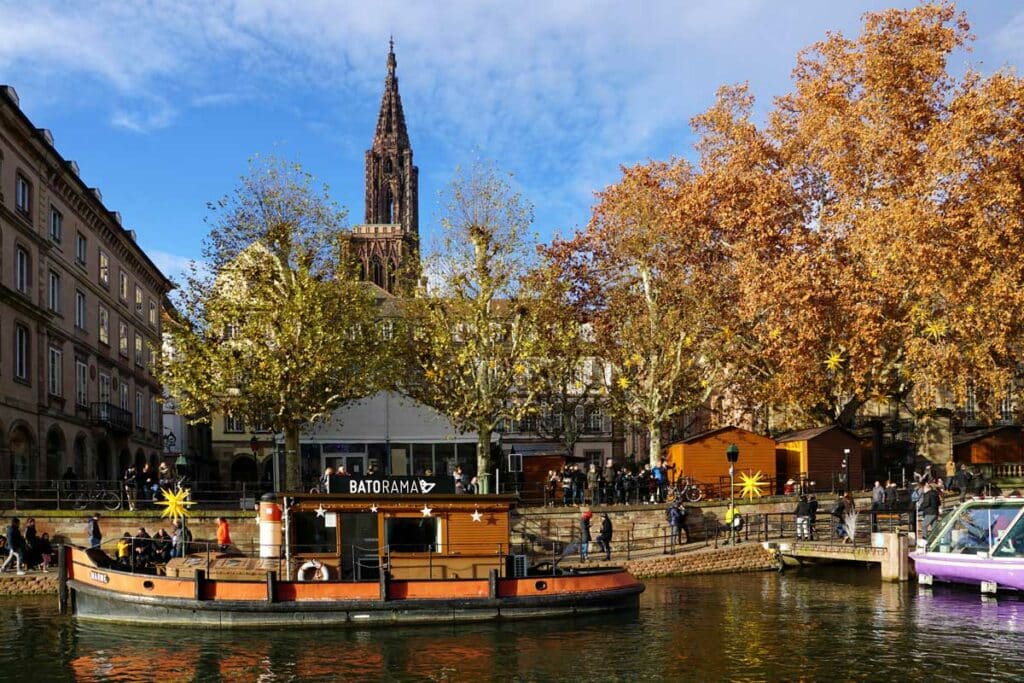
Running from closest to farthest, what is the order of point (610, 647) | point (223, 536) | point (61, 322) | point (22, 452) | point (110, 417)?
point (610, 647) → point (223, 536) → point (22, 452) → point (61, 322) → point (110, 417)

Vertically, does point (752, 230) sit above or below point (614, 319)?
above

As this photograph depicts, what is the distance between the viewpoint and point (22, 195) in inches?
1612

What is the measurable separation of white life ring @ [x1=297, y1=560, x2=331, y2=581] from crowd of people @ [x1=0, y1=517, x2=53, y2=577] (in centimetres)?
1131

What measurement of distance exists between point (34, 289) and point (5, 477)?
810 centimetres

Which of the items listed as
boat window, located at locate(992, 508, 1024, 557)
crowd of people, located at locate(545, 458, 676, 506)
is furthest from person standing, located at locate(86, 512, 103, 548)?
boat window, located at locate(992, 508, 1024, 557)

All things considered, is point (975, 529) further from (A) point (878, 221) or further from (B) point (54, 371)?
(B) point (54, 371)

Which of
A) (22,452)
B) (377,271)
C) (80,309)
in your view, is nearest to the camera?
(22,452)

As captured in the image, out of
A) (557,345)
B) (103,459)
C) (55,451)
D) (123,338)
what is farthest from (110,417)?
(557,345)

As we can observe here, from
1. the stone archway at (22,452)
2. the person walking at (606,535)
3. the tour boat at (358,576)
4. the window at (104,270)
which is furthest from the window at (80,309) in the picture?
the person walking at (606,535)

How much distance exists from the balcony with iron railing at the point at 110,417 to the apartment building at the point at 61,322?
0.08 meters

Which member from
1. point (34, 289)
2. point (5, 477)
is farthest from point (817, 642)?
point (34, 289)

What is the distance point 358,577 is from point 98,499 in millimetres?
14107

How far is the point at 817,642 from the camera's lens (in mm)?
22391

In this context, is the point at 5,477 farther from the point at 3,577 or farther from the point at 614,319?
the point at 614,319
